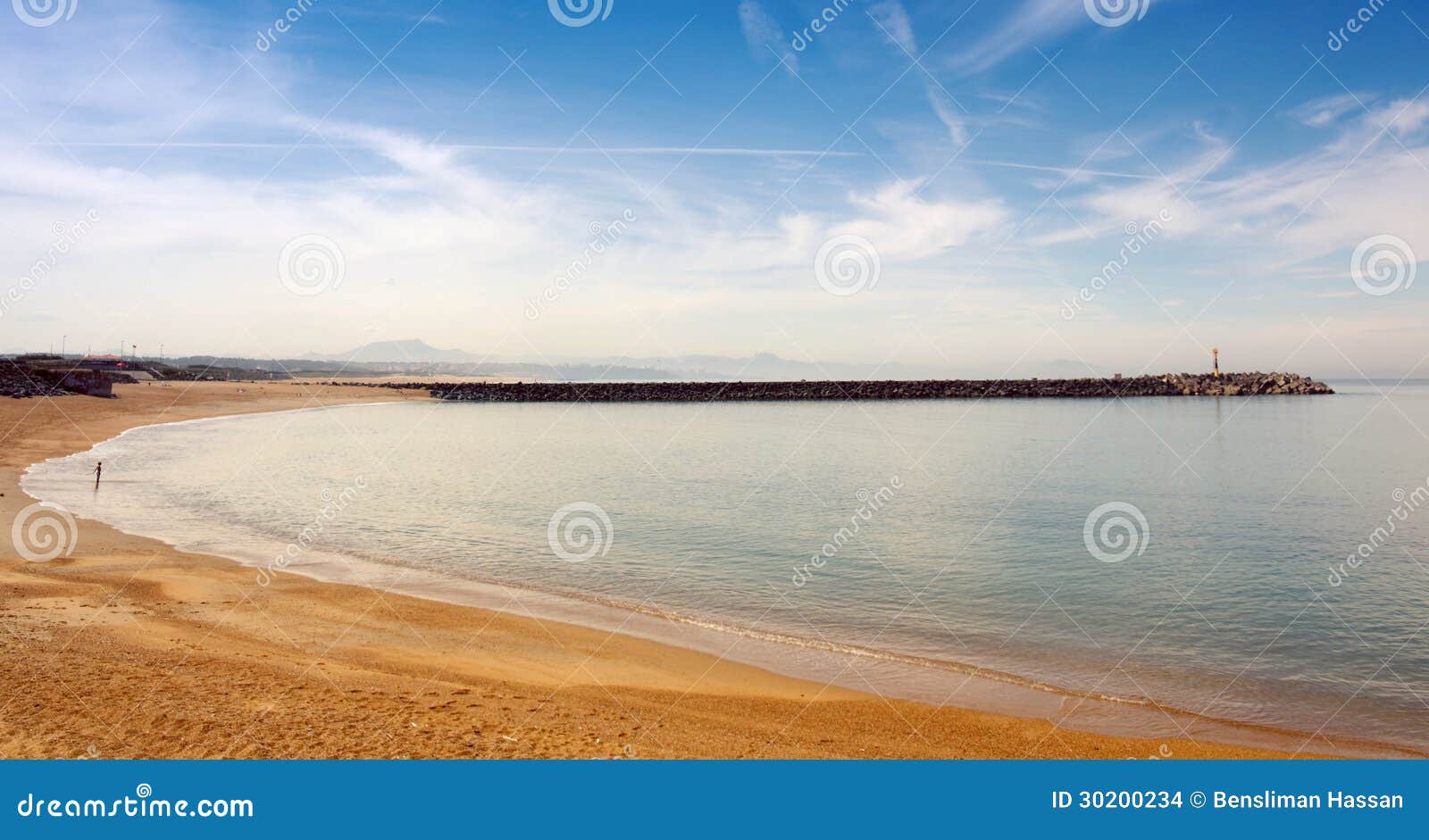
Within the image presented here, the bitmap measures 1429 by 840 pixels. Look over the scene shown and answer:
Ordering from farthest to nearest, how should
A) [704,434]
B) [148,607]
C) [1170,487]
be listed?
1. [704,434]
2. [1170,487]
3. [148,607]

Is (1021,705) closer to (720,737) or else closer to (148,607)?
(720,737)

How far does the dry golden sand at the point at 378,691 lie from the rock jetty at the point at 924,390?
305 ft

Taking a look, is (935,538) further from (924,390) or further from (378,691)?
(924,390)

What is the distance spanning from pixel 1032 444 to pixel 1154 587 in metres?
30.7

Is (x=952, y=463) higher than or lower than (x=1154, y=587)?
higher

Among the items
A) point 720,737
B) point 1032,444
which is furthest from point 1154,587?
point 1032,444

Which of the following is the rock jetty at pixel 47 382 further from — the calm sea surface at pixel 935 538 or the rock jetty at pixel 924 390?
the rock jetty at pixel 924 390

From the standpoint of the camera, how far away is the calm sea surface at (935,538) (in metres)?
12.7

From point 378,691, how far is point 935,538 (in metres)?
15.2

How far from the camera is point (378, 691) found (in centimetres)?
949

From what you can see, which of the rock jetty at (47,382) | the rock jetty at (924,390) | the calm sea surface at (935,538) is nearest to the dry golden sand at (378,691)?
the calm sea surface at (935,538)

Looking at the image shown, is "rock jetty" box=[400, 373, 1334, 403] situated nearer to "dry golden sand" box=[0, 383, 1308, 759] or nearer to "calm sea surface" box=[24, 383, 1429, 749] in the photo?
"calm sea surface" box=[24, 383, 1429, 749]

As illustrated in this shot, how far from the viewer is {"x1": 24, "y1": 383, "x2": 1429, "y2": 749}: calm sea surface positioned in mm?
12664

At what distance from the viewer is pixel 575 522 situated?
23.4 meters
